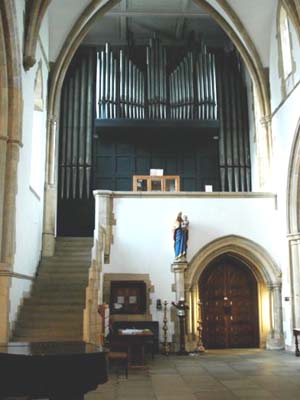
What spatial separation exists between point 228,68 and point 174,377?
10.7 meters

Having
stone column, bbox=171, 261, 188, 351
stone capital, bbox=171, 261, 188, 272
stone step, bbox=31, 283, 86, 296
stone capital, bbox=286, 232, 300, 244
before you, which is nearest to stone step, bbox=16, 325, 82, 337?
stone step, bbox=31, 283, 86, 296

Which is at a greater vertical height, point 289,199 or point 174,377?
point 289,199

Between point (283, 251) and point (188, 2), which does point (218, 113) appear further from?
point (283, 251)

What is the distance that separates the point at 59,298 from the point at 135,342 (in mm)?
2303

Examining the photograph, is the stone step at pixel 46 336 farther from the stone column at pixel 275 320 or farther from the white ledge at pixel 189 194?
the stone column at pixel 275 320

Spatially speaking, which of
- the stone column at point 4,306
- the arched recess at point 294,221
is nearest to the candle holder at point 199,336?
the arched recess at point 294,221

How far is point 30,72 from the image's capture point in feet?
37.8

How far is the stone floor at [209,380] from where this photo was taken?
23.0ft

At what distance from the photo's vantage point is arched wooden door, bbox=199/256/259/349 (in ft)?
43.6

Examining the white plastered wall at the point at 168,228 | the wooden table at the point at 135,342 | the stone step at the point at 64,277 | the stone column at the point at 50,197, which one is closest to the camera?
the wooden table at the point at 135,342

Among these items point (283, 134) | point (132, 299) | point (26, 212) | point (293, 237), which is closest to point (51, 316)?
point (26, 212)

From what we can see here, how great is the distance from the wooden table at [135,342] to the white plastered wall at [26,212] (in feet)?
7.19

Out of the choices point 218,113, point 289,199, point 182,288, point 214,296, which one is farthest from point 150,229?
point 218,113

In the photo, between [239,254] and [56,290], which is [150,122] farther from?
[56,290]
